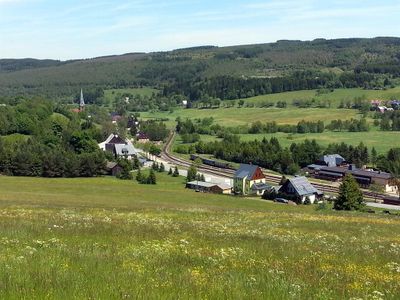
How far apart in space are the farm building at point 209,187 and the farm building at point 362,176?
35.0 meters

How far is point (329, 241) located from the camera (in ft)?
71.3

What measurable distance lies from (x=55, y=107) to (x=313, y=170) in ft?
340

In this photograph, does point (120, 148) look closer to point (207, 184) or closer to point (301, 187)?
point (207, 184)

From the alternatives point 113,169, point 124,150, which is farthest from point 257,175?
point 124,150

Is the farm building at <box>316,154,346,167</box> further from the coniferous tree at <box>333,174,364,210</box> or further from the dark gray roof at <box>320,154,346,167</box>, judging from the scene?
the coniferous tree at <box>333,174,364,210</box>

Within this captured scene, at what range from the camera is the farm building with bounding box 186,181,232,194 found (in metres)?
98.3

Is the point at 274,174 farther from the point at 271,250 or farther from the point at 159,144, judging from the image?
the point at 271,250

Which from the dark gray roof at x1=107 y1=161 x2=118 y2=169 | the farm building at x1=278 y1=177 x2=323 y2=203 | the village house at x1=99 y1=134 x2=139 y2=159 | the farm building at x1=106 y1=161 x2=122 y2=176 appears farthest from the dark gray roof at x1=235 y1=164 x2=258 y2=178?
the village house at x1=99 y1=134 x2=139 y2=159

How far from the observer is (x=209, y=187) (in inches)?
3912

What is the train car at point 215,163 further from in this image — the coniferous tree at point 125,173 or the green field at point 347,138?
the coniferous tree at point 125,173

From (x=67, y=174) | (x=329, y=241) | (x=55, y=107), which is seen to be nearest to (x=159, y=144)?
(x=55, y=107)

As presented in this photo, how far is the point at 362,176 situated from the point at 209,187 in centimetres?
4498

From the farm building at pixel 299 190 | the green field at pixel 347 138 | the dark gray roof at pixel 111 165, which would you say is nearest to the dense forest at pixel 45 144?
the dark gray roof at pixel 111 165

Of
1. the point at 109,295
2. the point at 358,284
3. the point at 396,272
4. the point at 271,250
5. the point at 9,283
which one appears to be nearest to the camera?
the point at 109,295
